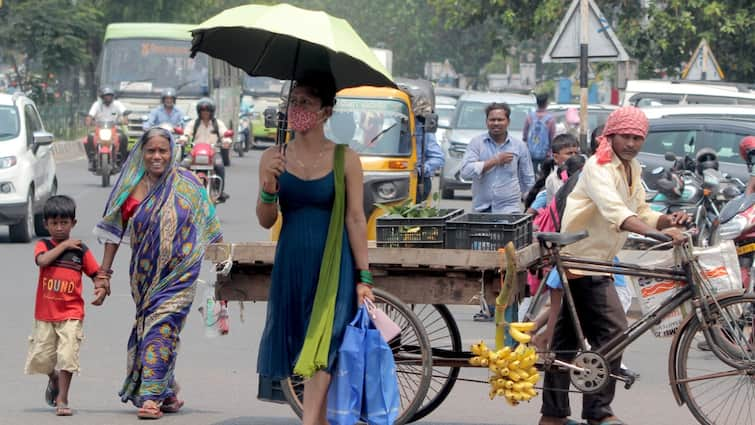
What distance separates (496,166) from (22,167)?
737 cm

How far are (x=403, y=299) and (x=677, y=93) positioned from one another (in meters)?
15.2

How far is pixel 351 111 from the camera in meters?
15.4

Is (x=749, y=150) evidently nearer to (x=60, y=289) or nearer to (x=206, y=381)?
(x=206, y=381)

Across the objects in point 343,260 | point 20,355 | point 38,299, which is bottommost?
point 20,355

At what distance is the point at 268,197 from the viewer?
5.84m

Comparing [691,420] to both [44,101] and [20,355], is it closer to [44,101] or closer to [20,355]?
[20,355]

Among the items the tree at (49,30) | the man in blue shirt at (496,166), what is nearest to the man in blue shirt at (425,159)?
the man in blue shirt at (496,166)

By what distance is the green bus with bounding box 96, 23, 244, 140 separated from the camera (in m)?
30.8

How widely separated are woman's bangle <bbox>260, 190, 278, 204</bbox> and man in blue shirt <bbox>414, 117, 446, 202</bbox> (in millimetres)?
9755

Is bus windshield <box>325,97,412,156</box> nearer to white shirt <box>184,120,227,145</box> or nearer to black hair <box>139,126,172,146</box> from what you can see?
white shirt <box>184,120,227,145</box>

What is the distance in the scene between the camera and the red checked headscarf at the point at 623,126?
6.79 m

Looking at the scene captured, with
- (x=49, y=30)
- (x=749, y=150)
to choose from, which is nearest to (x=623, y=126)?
(x=749, y=150)

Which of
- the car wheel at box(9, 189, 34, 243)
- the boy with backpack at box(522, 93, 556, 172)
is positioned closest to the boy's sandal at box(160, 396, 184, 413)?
the car wheel at box(9, 189, 34, 243)

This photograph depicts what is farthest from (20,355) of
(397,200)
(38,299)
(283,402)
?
(397,200)
